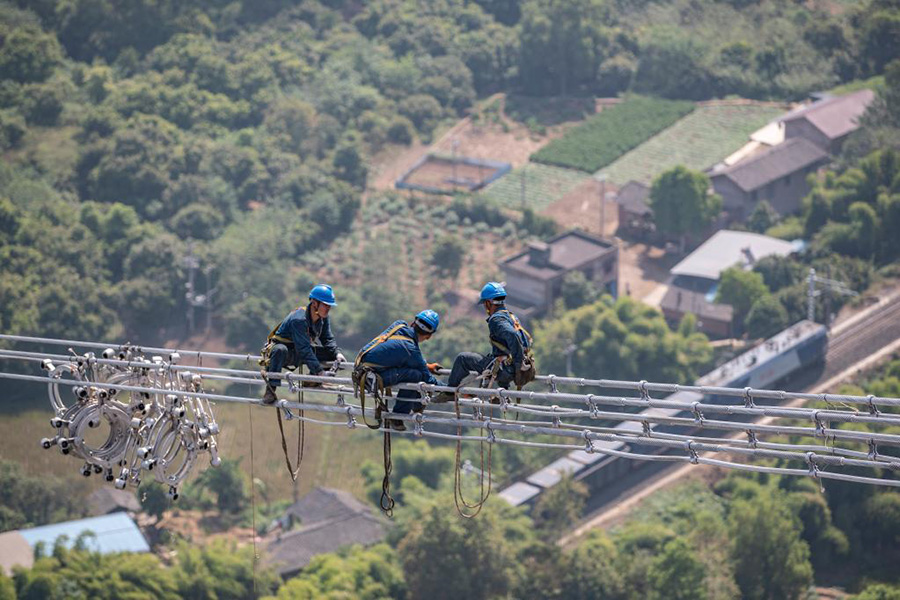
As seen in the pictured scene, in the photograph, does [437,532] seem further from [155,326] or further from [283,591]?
[155,326]

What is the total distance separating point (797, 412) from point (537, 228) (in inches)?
2678

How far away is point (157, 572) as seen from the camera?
6259cm

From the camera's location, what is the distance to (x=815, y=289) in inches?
3310

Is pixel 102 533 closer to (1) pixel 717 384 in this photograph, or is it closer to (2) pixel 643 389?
(1) pixel 717 384

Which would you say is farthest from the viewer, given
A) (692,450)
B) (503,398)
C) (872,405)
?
(503,398)

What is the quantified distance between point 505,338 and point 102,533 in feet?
141

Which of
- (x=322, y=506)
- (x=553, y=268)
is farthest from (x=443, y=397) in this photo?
(x=553, y=268)

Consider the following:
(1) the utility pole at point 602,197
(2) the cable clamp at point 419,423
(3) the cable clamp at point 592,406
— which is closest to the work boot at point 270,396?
(2) the cable clamp at point 419,423

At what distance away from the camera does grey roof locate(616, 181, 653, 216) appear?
3654 inches

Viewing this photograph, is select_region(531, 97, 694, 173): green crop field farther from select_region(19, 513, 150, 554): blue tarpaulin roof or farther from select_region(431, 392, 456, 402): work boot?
select_region(431, 392, 456, 402): work boot

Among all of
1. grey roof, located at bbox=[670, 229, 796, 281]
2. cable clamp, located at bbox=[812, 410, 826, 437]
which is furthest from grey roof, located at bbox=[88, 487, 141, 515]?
cable clamp, located at bbox=[812, 410, 826, 437]

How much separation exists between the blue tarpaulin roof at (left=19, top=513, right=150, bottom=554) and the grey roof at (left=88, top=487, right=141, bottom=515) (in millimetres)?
1285

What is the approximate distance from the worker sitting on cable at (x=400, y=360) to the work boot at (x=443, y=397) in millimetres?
261

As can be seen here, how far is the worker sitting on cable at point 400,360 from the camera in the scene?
28.2m
